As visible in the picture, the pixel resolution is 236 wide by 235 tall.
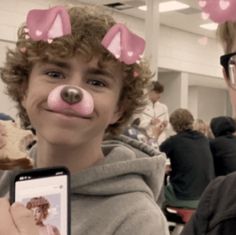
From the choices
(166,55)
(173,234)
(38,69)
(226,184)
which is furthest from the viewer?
(166,55)

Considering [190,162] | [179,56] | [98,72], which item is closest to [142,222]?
[98,72]

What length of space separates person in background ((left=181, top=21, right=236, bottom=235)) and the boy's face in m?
0.26

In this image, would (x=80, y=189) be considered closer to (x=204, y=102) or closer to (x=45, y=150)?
(x=45, y=150)

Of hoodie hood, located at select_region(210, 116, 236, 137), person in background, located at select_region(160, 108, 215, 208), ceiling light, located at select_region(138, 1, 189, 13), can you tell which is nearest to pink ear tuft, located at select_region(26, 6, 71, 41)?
person in background, located at select_region(160, 108, 215, 208)

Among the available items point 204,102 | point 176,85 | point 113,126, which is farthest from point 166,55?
point 113,126

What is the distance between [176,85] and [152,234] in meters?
8.49

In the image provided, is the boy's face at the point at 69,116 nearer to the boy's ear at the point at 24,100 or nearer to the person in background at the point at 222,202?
the boy's ear at the point at 24,100

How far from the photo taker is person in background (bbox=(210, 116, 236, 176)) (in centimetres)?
425

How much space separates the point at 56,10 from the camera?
1028 mm

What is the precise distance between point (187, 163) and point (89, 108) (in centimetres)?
330

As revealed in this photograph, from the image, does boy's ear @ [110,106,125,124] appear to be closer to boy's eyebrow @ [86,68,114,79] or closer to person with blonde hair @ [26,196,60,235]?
boy's eyebrow @ [86,68,114,79]

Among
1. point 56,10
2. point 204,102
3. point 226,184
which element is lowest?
point 204,102

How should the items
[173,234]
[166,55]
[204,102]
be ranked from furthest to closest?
[204,102]
[166,55]
[173,234]

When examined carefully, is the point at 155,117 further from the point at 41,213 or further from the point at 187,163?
the point at 41,213
